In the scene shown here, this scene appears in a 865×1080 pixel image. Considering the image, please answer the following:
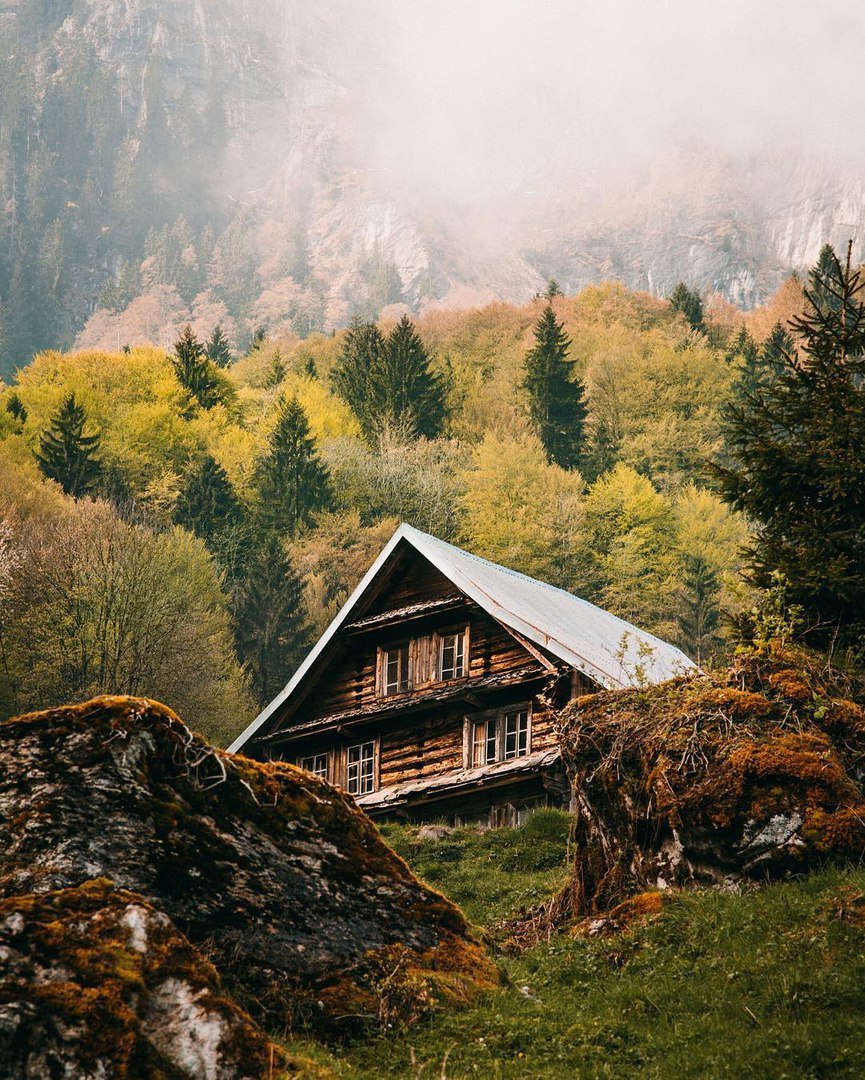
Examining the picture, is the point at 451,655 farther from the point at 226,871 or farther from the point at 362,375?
the point at 362,375

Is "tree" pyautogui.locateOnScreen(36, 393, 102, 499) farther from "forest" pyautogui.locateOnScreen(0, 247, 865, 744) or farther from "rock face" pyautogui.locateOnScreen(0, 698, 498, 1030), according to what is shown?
"rock face" pyautogui.locateOnScreen(0, 698, 498, 1030)

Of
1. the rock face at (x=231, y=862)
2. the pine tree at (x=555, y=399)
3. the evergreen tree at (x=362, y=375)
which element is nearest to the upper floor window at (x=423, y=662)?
the rock face at (x=231, y=862)

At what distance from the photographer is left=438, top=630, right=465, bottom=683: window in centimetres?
3384

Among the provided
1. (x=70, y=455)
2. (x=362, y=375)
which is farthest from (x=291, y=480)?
(x=362, y=375)

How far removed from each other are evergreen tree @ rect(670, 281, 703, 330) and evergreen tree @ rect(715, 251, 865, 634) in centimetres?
9797

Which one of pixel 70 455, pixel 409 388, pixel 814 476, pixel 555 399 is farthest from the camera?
pixel 409 388

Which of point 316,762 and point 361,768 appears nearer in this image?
point 361,768

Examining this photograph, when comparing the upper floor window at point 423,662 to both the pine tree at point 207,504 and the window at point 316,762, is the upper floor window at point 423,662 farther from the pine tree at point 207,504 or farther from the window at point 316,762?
the pine tree at point 207,504

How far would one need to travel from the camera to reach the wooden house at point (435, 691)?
31.6 metres

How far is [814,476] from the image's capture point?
19109 millimetres

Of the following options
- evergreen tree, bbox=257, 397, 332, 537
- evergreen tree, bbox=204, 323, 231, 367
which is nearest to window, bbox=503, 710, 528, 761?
evergreen tree, bbox=257, 397, 332, 537

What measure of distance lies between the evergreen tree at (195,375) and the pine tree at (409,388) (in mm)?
10845

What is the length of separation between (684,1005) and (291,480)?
7387 cm

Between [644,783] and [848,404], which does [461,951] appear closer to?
[644,783]
